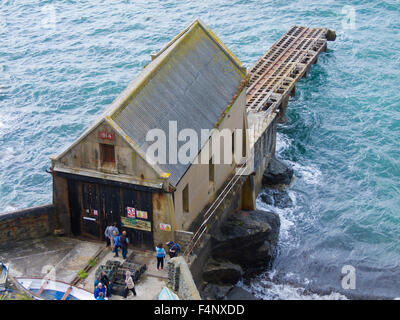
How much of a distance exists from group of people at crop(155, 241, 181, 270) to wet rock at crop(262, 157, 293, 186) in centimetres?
2033

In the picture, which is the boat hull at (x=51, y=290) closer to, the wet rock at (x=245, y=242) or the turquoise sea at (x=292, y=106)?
the wet rock at (x=245, y=242)

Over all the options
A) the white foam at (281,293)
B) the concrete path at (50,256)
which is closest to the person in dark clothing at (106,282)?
the concrete path at (50,256)

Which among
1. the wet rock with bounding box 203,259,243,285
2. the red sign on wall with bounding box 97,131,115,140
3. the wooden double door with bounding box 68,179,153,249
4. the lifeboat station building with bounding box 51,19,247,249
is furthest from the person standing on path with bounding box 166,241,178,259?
the red sign on wall with bounding box 97,131,115,140

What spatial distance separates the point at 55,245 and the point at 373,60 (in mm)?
49724

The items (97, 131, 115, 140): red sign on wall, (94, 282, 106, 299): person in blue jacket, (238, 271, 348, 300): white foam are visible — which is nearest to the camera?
(94, 282, 106, 299): person in blue jacket

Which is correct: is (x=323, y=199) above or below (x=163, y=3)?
below

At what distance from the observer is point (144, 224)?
100ft

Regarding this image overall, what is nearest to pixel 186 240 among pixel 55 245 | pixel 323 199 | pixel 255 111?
pixel 55 245

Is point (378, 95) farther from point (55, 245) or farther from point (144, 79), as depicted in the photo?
point (55, 245)

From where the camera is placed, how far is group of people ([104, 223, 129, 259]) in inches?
1172

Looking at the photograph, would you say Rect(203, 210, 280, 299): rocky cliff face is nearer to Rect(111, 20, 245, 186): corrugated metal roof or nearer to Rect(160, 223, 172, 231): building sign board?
Rect(160, 223, 172, 231): building sign board

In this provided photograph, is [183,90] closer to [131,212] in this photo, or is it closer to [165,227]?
[131,212]

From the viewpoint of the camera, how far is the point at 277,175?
4866cm

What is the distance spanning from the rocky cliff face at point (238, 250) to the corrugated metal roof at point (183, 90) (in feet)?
22.3
